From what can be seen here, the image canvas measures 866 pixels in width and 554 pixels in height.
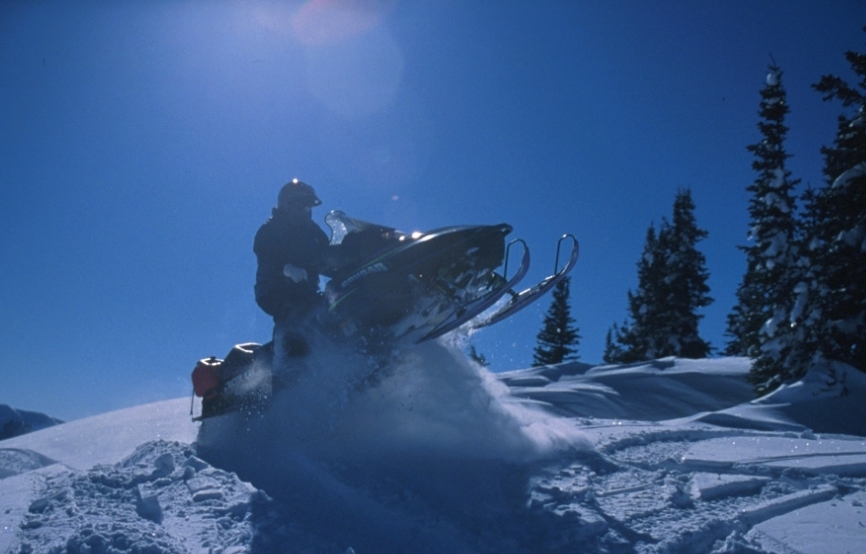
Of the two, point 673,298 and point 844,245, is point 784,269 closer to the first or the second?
point 844,245

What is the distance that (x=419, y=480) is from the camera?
13.4ft

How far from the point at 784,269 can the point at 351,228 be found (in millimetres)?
14231

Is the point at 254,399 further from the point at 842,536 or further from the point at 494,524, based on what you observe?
the point at 842,536

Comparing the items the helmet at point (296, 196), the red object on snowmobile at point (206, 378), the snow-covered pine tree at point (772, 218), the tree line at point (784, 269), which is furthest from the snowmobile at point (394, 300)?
the snow-covered pine tree at point (772, 218)

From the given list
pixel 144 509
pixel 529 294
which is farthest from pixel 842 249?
pixel 144 509

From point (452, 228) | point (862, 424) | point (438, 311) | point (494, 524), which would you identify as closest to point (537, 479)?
point (494, 524)

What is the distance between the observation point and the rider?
589 cm

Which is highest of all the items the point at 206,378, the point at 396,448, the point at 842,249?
the point at 842,249

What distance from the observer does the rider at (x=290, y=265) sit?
232 inches

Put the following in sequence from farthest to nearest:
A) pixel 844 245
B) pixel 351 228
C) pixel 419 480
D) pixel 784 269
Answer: pixel 784 269, pixel 844 245, pixel 351 228, pixel 419 480

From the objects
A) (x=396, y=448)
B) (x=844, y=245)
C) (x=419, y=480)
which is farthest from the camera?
(x=844, y=245)

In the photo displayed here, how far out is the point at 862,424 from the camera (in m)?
8.58

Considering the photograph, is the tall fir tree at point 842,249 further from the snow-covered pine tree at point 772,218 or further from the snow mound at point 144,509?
the snow mound at point 144,509

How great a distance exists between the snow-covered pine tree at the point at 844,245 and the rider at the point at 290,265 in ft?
37.3
